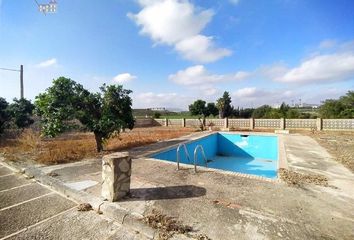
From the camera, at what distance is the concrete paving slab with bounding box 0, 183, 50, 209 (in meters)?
4.52

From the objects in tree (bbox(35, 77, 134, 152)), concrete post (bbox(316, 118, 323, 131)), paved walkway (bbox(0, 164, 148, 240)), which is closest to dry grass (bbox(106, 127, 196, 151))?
tree (bbox(35, 77, 134, 152))

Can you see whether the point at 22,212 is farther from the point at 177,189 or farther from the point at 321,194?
the point at 321,194

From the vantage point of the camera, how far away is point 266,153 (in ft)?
46.6

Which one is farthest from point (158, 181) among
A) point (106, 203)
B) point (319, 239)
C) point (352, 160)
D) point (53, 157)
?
point (352, 160)

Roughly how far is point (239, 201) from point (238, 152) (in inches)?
468

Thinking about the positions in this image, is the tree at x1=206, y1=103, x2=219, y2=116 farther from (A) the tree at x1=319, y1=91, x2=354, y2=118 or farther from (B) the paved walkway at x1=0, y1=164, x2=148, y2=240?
(B) the paved walkway at x1=0, y1=164, x2=148, y2=240

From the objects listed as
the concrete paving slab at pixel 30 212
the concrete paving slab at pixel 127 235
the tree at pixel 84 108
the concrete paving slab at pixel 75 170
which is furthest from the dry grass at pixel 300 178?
the tree at pixel 84 108

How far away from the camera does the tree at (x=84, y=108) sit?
848cm

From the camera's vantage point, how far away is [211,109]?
30.0m

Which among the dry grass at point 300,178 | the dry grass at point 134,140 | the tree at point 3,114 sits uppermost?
the tree at point 3,114

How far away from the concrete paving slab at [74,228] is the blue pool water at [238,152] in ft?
23.1

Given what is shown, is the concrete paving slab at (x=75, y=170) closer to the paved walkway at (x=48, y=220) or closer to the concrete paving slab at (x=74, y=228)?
the paved walkway at (x=48, y=220)

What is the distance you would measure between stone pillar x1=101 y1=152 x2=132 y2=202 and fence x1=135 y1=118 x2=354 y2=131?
16.9m

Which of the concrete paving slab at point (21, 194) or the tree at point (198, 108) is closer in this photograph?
the concrete paving slab at point (21, 194)
